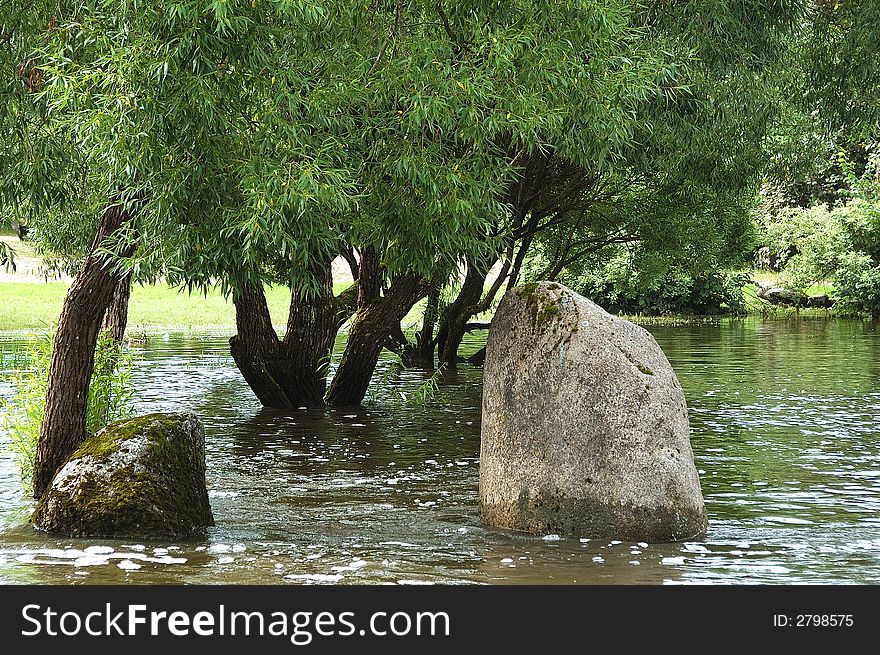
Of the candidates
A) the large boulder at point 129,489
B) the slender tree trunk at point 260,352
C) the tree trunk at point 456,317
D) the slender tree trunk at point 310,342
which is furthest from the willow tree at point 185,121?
the tree trunk at point 456,317

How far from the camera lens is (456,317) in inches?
1034

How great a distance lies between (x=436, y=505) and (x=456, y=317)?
15.4 m

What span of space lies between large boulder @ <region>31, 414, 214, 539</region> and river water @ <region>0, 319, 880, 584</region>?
0.24 m

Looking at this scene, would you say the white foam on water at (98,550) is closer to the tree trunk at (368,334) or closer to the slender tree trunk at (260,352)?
the tree trunk at (368,334)

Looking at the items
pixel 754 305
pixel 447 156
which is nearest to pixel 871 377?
pixel 447 156

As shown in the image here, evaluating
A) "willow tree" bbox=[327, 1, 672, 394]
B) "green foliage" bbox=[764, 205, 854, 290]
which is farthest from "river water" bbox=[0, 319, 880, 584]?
"green foliage" bbox=[764, 205, 854, 290]

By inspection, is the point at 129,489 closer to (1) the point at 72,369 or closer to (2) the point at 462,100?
(1) the point at 72,369

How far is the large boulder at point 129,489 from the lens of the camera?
367 inches

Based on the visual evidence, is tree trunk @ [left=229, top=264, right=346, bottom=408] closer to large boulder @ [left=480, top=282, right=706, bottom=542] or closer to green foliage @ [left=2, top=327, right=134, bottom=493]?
green foliage @ [left=2, top=327, right=134, bottom=493]

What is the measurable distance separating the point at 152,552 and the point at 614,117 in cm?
604

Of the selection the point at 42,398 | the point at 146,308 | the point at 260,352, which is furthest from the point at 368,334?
the point at 146,308

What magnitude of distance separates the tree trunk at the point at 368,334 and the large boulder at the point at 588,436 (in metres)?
6.87

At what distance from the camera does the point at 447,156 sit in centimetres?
960

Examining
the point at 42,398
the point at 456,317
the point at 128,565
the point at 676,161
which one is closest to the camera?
the point at 128,565
